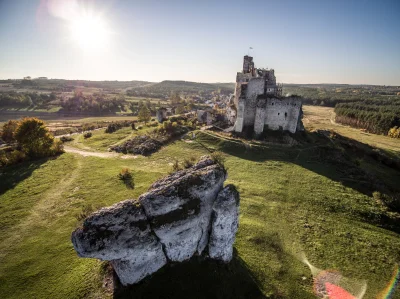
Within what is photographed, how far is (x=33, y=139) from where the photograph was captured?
41156mm

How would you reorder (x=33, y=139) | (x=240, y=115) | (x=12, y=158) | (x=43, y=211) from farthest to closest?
(x=240, y=115), (x=33, y=139), (x=12, y=158), (x=43, y=211)

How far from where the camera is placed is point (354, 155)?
4550 centimetres

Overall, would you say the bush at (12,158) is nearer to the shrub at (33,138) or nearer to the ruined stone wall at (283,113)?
the shrub at (33,138)

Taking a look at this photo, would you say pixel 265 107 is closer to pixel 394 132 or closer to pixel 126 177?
pixel 126 177

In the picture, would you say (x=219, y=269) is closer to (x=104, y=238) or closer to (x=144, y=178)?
(x=104, y=238)

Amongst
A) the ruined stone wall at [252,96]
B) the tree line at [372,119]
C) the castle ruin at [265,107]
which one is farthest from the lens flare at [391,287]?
the tree line at [372,119]

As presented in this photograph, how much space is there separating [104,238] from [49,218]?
17339mm

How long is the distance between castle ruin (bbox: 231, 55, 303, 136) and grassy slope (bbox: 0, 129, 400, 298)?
10.1 m

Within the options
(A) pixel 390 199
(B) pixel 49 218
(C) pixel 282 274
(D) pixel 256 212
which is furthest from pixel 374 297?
(B) pixel 49 218

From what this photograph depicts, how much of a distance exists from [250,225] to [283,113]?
31.5 metres

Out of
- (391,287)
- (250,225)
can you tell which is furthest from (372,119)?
(250,225)

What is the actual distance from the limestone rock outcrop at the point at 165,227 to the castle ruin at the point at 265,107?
1328 inches

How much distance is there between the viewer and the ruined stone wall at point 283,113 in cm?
4494

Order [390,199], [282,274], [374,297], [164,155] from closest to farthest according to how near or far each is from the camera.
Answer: [374,297] → [282,274] → [390,199] → [164,155]
